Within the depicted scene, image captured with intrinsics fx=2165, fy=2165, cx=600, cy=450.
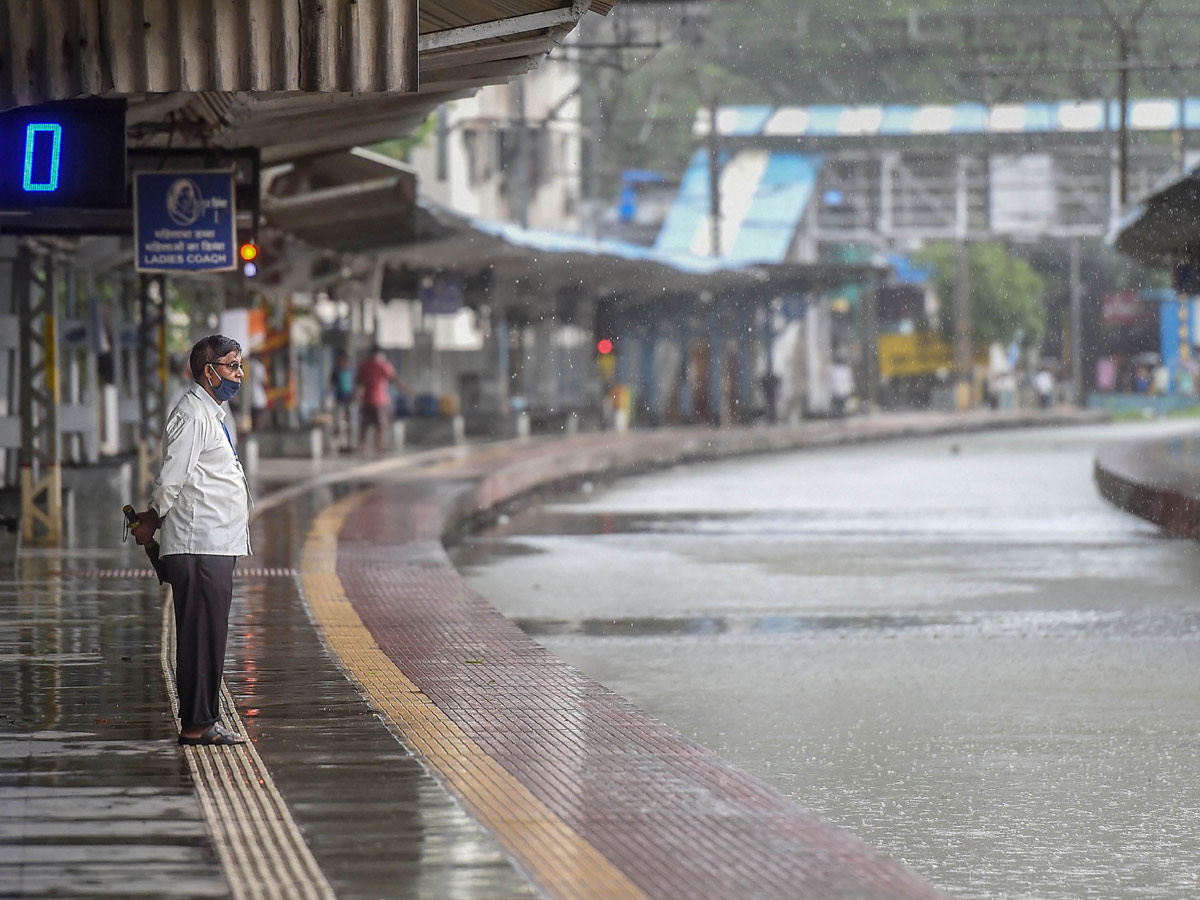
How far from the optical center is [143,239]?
1474 cm

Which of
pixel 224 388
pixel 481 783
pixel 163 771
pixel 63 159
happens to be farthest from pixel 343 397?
pixel 481 783

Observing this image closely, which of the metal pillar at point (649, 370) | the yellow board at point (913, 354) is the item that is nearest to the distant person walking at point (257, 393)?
the metal pillar at point (649, 370)

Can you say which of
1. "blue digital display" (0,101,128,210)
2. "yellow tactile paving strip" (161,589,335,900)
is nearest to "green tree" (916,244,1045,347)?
"blue digital display" (0,101,128,210)

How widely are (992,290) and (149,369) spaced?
61.7 metres

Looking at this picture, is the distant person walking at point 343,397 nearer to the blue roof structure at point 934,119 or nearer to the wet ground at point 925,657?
the wet ground at point 925,657

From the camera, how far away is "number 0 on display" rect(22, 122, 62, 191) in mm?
10672

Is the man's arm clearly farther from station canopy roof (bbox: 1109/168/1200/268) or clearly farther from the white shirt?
station canopy roof (bbox: 1109/168/1200/268)

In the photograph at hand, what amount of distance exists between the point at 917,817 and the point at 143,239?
8456 mm

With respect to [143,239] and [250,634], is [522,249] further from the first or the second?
[250,634]

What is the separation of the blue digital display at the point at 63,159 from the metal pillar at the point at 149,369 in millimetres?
9795

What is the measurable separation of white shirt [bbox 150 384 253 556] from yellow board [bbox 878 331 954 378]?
69301 mm

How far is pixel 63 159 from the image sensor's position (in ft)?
35.2

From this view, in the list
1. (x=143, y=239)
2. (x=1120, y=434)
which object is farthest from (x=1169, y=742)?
(x=1120, y=434)

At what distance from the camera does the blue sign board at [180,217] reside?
14656mm
